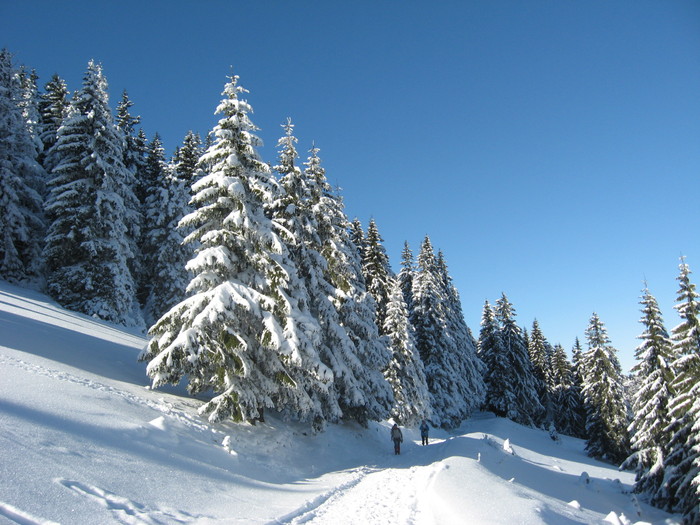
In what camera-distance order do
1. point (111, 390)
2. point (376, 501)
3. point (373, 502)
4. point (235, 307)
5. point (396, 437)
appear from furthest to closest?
1. point (396, 437)
2. point (235, 307)
3. point (111, 390)
4. point (376, 501)
5. point (373, 502)

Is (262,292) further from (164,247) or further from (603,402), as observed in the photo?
(603,402)

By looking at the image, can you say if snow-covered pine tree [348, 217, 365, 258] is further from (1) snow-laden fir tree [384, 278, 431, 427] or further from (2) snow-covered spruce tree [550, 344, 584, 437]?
(2) snow-covered spruce tree [550, 344, 584, 437]

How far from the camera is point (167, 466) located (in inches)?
366

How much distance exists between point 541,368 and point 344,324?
2053 inches

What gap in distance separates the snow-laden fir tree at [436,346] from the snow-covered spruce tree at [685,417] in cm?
2024

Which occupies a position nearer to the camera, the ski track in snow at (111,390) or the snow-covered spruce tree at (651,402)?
the ski track in snow at (111,390)

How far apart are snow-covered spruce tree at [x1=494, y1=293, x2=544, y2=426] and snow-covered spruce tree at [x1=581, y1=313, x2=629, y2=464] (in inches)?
315

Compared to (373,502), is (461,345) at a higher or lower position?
higher

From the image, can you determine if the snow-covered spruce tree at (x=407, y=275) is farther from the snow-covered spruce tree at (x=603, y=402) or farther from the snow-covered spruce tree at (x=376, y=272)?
the snow-covered spruce tree at (x=603, y=402)

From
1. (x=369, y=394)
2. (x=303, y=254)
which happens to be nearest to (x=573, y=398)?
(x=369, y=394)

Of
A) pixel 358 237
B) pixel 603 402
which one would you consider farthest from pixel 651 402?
pixel 358 237

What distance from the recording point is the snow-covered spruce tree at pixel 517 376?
4994 centimetres

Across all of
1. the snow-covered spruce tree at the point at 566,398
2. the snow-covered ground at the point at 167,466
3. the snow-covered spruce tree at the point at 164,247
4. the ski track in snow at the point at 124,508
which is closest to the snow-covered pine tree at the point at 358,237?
the snow-covered spruce tree at the point at 164,247

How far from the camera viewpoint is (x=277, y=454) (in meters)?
14.2
